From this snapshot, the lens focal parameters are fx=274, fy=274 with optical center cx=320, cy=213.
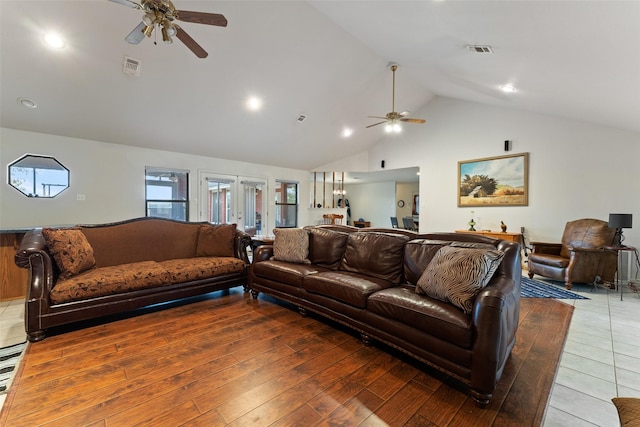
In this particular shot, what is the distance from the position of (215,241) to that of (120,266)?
3.79ft

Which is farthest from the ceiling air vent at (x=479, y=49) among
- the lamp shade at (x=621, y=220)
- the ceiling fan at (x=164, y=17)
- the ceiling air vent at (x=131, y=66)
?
the ceiling air vent at (x=131, y=66)

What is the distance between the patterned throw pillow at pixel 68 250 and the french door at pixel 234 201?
3562mm

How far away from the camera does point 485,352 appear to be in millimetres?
1649

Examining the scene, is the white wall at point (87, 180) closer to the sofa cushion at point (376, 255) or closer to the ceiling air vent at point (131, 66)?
the ceiling air vent at point (131, 66)

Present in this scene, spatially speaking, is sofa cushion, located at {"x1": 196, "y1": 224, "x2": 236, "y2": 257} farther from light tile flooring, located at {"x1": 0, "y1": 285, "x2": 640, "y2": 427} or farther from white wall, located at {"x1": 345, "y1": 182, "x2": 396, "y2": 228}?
white wall, located at {"x1": 345, "y1": 182, "x2": 396, "y2": 228}

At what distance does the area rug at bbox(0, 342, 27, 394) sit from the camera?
6.14 ft

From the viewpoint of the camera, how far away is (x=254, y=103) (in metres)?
5.09

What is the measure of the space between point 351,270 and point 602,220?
4.87m

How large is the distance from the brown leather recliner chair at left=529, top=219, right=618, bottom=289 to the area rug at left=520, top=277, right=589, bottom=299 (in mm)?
191

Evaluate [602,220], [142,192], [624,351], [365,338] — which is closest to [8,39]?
[142,192]

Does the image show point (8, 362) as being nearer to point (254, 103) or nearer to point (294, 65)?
point (254, 103)

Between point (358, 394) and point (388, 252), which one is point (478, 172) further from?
point (358, 394)

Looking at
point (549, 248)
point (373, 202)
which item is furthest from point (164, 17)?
point (373, 202)

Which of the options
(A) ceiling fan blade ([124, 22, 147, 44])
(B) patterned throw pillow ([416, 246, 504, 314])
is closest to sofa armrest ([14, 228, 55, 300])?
(A) ceiling fan blade ([124, 22, 147, 44])
